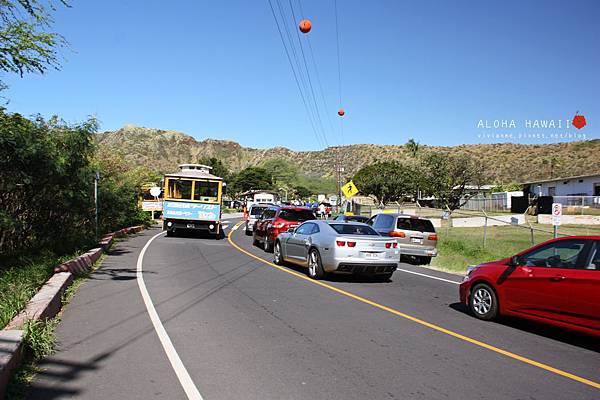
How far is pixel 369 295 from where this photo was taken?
10695 mm

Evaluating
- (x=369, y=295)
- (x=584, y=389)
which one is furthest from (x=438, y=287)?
(x=584, y=389)

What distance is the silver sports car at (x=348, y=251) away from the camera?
12.0 meters

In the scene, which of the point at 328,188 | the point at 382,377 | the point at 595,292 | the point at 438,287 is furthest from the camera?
the point at 328,188

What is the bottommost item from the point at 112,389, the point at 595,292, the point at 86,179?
the point at 112,389

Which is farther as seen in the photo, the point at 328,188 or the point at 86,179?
the point at 328,188

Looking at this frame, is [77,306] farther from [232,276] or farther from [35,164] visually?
[35,164]

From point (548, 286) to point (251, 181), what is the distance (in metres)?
119

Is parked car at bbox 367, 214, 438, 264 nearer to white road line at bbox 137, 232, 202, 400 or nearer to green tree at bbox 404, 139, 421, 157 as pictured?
white road line at bbox 137, 232, 202, 400

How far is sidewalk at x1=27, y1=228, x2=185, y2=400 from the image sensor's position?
512 centimetres

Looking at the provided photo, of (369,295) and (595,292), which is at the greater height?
(595,292)

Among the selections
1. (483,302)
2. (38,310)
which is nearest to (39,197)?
(38,310)

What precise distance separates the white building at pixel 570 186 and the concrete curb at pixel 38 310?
50.4 m

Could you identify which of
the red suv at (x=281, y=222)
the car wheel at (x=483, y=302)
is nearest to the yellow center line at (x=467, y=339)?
the car wheel at (x=483, y=302)

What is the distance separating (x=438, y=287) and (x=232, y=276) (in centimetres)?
494
